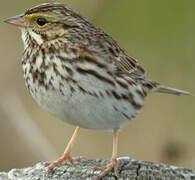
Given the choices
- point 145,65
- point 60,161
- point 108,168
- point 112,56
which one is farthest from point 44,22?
point 145,65

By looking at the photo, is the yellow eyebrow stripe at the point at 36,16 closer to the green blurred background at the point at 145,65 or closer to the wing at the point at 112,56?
the wing at the point at 112,56

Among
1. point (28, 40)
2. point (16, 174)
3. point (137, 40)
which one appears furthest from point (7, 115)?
point (137, 40)

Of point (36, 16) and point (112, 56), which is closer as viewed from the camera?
point (36, 16)

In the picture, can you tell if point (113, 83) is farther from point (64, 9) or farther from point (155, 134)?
point (155, 134)

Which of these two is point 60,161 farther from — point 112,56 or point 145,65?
point 145,65

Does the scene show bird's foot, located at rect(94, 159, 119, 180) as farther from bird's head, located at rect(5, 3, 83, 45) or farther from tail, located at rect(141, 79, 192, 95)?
tail, located at rect(141, 79, 192, 95)

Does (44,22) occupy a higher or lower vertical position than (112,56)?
higher
